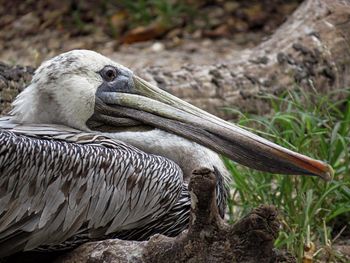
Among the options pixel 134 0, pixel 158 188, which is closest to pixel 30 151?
pixel 158 188

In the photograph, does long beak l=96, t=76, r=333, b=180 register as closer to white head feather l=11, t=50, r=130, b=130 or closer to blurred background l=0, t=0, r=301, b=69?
white head feather l=11, t=50, r=130, b=130

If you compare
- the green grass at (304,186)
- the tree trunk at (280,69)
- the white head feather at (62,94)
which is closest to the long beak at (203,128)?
the white head feather at (62,94)

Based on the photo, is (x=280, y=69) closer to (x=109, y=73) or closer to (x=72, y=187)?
(x=109, y=73)

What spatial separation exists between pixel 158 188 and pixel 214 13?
6.25 meters

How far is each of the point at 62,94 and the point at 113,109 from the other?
0.32 m

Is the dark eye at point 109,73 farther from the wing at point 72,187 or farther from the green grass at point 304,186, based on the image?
the green grass at point 304,186

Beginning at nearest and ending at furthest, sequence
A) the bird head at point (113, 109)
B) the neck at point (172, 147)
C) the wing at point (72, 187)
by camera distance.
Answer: the wing at point (72, 187)
the bird head at point (113, 109)
the neck at point (172, 147)

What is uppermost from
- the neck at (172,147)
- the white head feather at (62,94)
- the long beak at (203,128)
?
the white head feather at (62,94)

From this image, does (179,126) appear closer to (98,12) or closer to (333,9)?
(333,9)

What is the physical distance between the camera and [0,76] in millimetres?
6551

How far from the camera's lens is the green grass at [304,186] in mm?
5738

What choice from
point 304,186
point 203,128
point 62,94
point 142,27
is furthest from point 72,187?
point 142,27

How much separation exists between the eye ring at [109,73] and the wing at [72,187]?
17.6 inches

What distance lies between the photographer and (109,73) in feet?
17.9
